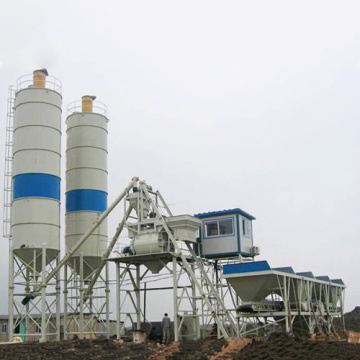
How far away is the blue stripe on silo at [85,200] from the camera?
4388cm

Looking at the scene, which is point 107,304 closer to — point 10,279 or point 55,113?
point 10,279

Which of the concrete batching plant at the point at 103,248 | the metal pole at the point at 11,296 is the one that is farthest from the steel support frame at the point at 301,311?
the metal pole at the point at 11,296

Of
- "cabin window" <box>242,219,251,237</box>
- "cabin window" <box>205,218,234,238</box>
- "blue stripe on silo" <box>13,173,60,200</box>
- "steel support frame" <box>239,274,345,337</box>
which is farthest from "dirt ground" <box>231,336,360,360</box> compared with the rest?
"blue stripe on silo" <box>13,173,60,200</box>

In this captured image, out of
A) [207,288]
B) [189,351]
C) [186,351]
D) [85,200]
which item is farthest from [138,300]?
[189,351]

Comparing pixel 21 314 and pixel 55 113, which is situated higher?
pixel 55 113

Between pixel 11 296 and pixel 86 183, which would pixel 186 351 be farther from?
pixel 86 183

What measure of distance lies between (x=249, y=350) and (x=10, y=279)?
18685 mm

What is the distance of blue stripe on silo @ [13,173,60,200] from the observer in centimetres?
3909

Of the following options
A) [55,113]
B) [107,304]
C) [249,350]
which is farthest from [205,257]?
[55,113]

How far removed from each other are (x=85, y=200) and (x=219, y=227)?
454 inches

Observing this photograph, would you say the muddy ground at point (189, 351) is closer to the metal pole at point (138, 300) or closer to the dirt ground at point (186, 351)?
the dirt ground at point (186, 351)

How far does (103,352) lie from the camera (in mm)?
27516

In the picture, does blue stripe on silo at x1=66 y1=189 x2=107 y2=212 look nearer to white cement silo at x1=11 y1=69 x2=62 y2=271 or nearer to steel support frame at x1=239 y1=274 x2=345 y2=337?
white cement silo at x1=11 y1=69 x2=62 y2=271

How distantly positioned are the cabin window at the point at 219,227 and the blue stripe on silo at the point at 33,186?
35.6ft
